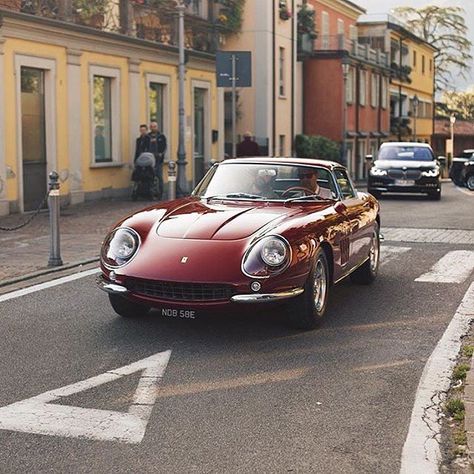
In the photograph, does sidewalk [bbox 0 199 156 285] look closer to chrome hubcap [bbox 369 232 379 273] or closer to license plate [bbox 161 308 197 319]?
license plate [bbox 161 308 197 319]

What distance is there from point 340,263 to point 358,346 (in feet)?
4.65

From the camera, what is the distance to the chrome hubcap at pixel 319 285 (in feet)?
25.5

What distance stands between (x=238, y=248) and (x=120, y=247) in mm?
998

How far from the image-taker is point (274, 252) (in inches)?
286

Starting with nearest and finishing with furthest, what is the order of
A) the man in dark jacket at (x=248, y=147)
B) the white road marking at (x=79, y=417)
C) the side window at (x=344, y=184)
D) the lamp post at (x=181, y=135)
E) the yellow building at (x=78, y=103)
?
the white road marking at (x=79, y=417)
the side window at (x=344, y=184)
the yellow building at (x=78, y=103)
the lamp post at (x=181, y=135)
the man in dark jacket at (x=248, y=147)

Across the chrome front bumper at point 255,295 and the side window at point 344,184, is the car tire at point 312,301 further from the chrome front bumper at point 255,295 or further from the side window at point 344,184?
the side window at point 344,184

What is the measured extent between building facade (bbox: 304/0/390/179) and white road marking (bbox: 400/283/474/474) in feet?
104

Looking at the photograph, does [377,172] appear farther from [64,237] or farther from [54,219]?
[54,219]

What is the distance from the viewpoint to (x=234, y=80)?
707 inches

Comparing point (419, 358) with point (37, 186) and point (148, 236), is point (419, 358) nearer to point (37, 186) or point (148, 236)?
point (148, 236)

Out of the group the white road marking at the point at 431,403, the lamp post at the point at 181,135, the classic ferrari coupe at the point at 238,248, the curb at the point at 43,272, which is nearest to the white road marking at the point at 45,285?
the curb at the point at 43,272

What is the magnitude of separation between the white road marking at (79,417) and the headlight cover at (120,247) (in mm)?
1597

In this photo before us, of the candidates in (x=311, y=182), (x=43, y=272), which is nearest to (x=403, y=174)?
(x=43, y=272)

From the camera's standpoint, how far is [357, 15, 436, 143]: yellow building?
2272 inches
